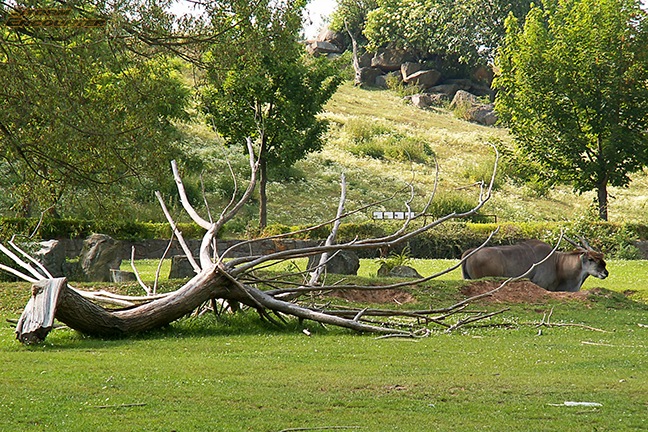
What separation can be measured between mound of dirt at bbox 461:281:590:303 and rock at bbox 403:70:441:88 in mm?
69456

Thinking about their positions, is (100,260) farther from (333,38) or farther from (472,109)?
(333,38)

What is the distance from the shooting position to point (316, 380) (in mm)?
7820

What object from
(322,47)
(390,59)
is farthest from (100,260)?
(322,47)

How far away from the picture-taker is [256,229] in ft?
111

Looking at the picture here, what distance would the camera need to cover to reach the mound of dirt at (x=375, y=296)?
53.9ft

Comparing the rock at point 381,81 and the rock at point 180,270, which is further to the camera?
the rock at point 381,81

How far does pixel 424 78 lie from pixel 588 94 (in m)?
47.7

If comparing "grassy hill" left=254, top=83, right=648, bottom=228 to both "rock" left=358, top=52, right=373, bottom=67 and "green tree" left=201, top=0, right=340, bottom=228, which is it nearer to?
"green tree" left=201, top=0, right=340, bottom=228

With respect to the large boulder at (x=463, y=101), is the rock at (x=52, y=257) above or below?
above

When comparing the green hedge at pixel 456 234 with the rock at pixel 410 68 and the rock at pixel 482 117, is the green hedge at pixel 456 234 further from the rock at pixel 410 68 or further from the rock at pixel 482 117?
the rock at pixel 410 68

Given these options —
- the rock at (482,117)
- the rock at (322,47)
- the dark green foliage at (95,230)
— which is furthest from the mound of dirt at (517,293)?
the rock at (322,47)

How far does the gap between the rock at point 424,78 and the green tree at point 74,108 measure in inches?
2917

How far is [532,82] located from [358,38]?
58.5 m

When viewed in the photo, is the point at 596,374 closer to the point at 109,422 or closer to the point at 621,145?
the point at 109,422
